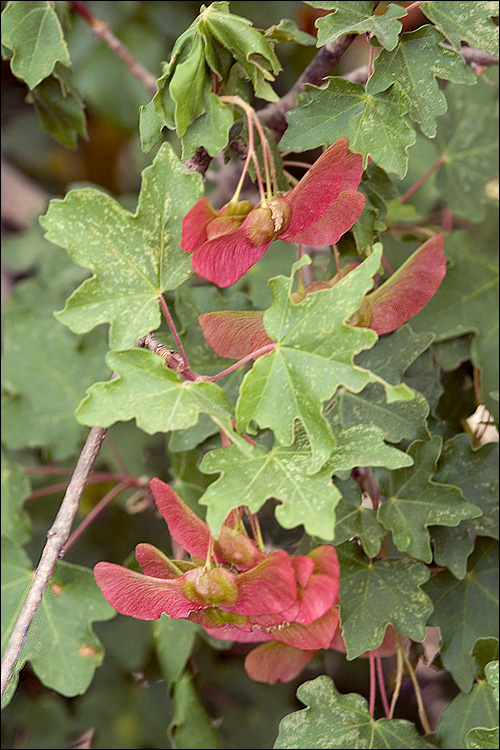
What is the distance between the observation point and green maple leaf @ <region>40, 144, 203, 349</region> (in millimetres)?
469

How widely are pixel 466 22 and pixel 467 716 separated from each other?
1.93 ft

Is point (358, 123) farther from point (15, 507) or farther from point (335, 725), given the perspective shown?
point (15, 507)

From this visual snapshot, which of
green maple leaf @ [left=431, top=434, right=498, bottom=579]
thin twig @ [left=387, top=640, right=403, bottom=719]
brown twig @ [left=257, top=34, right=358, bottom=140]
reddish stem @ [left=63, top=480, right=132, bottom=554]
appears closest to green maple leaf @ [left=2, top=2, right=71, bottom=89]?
brown twig @ [left=257, top=34, right=358, bottom=140]

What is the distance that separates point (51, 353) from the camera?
97cm

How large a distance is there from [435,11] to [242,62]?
17 centimetres

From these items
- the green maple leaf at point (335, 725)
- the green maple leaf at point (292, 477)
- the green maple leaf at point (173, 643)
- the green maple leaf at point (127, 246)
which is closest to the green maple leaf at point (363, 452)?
the green maple leaf at point (292, 477)

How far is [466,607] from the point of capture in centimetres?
70

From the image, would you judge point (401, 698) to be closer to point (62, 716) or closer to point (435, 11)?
point (62, 716)

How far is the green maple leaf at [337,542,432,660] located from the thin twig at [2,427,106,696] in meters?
0.26

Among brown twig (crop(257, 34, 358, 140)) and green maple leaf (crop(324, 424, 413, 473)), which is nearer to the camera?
green maple leaf (crop(324, 424, 413, 473))

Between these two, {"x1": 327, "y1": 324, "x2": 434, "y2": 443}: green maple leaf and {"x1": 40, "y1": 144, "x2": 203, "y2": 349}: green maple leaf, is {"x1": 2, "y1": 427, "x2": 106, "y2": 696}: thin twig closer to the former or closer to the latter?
{"x1": 40, "y1": 144, "x2": 203, "y2": 349}: green maple leaf

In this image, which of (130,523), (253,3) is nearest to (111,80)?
(253,3)

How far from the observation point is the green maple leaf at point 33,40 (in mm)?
679

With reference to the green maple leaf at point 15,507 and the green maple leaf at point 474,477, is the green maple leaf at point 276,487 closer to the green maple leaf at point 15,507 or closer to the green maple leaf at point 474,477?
the green maple leaf at point 474,477
